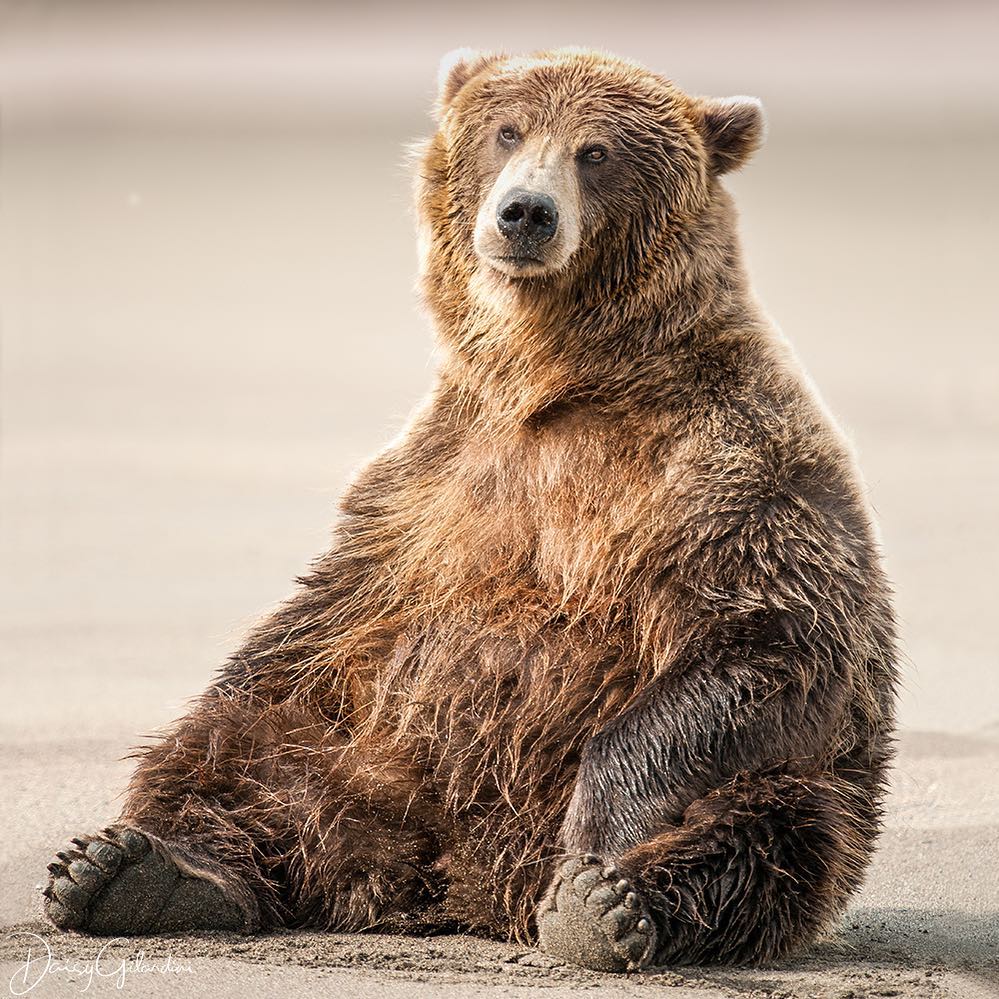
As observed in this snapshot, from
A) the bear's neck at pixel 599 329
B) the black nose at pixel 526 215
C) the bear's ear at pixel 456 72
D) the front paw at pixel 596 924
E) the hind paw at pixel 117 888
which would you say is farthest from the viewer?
the bear's ear at pixel 456 72

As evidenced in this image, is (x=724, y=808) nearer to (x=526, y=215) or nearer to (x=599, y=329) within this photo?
(x=599, y=329)

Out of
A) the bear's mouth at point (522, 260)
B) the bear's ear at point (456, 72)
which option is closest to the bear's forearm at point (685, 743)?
the bear's mouth at point (522, 260)

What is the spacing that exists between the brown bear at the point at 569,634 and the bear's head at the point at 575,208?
11mm

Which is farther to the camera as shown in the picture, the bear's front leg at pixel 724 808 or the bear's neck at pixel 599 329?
the bear's neck at pixel 599 329

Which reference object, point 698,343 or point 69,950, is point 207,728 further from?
point 698,343

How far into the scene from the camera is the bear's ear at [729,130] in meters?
6.56

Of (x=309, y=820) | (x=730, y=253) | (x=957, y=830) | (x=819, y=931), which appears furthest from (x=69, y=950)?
(x=957, y=830)

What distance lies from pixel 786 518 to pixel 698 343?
0.67m

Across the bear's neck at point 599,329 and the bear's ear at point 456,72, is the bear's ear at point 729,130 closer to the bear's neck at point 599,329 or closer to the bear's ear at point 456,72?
the bear's neck at point 599,329

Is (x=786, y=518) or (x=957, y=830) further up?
(x=786, y=518)

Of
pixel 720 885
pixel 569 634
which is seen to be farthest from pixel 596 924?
pixel 569 634

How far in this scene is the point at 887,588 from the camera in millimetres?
6035
